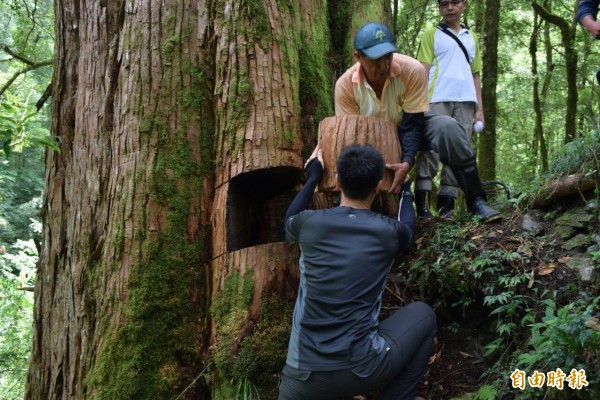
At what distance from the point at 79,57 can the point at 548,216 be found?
449 cm

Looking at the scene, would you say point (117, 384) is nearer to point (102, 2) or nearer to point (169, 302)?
point (169, 302)

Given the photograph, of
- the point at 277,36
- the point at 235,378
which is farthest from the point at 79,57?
the point at 235,378

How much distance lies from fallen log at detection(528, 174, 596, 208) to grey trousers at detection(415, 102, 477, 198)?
2.79 ft

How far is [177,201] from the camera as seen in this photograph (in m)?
4.04

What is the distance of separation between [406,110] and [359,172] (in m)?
1.23

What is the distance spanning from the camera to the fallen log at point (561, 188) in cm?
413

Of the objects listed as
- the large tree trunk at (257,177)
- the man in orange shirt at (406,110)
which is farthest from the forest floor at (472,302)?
the large tree trunk at (257,177)

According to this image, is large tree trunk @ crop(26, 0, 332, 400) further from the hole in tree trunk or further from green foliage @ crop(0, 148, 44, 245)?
green foliage @ crop(0, 148, 44, 245)

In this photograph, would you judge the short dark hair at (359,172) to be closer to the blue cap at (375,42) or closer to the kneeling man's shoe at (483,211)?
the blue cap at (375,42)

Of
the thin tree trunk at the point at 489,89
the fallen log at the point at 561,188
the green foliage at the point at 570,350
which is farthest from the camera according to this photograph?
the thin tree trunk at the point at 489,89

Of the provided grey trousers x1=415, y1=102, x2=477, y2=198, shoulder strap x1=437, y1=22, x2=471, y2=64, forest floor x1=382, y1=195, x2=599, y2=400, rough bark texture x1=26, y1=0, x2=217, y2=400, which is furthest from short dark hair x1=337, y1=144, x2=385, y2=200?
shoulder strap x1=437, y1=22, x2=471, y2=64

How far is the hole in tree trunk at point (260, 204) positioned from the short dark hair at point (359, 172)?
88cm

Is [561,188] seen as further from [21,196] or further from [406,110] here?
[21,196]

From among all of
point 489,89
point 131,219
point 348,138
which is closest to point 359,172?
point 348,138
